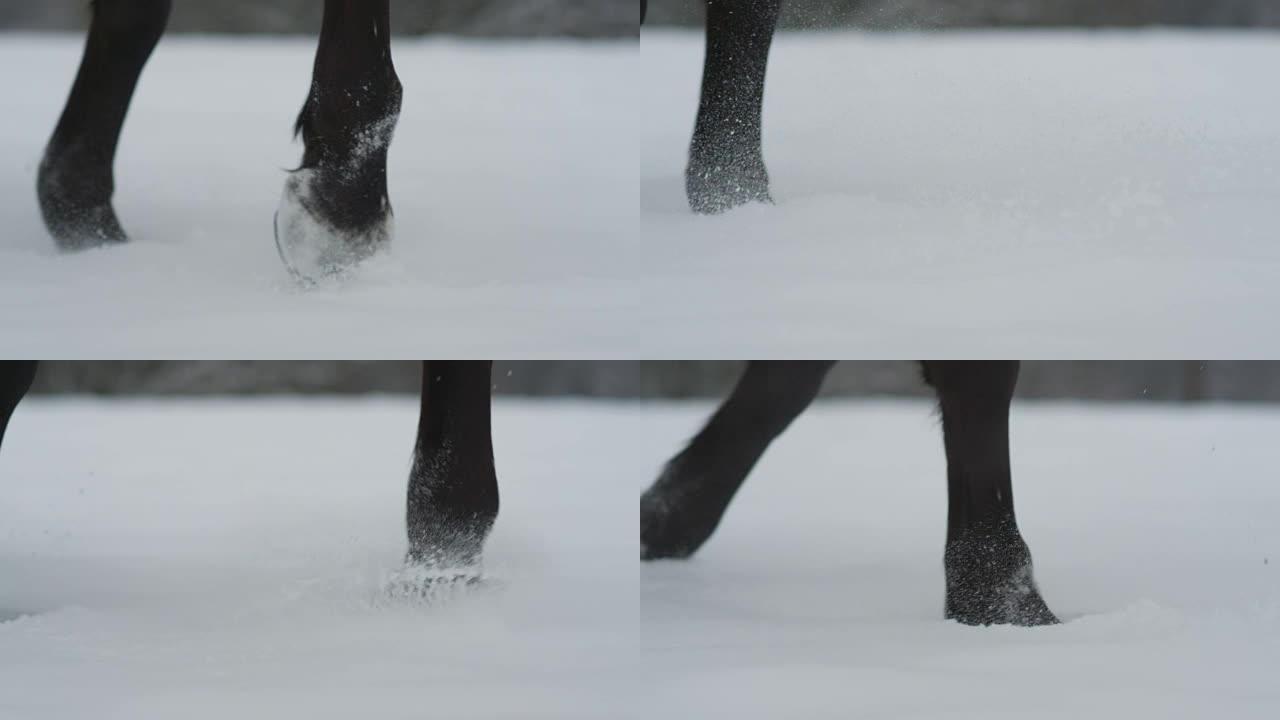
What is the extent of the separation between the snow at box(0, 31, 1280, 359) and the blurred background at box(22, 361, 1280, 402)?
0.16 metres

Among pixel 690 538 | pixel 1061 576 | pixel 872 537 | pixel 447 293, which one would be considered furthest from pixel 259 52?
pixel 1061 576

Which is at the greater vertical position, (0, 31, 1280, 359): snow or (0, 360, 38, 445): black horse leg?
(0, 31, 1280, 359): snow

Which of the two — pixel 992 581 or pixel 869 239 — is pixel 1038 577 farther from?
pixel 869 239

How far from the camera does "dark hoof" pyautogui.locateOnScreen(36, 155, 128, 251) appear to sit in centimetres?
116

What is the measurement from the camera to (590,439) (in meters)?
1.28

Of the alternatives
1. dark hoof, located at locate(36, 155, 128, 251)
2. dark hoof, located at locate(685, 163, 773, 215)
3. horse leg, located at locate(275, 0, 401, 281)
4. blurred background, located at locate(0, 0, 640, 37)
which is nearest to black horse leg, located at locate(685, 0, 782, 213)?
dark hoof, located at locate(685, 163, 773, 215)

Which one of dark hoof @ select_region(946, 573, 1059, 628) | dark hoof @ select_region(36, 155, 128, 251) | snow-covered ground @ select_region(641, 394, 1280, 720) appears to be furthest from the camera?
dark hoof @ select_region(36, 155, 128, 251)

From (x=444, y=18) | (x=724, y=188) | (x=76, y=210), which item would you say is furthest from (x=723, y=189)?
(x=76, y=210)

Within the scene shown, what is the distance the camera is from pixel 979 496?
108cm

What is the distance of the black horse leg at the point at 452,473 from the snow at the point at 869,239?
0.28 ft

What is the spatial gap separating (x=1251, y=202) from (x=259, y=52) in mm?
862

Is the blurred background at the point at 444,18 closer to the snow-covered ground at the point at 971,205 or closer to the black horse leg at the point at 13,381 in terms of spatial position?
the snow-covered ground at the point at 971,205

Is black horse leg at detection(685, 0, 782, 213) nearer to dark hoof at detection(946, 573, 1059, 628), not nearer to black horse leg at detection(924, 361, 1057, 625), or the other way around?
black horse leg at detection(924, 361, 1057, 625)

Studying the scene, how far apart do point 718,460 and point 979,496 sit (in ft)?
0.93
